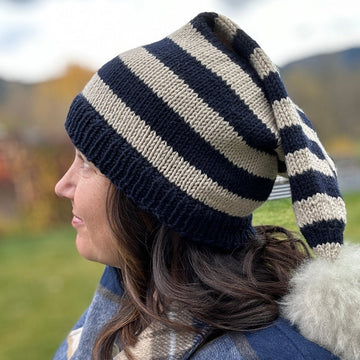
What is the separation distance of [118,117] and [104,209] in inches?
9.3

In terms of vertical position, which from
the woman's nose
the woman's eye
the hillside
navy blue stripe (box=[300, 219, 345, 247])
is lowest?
the hillside

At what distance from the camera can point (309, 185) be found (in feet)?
3.55

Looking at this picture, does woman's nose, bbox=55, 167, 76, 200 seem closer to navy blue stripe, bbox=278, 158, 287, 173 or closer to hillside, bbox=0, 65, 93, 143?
navy blue stripe, bbox=278, 158, 287, 173

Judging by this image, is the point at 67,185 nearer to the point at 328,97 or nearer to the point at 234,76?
the point at 234,76

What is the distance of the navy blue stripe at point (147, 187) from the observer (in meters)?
1.18

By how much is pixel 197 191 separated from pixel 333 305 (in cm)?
39

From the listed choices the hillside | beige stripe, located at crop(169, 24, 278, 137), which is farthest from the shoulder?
the hillside

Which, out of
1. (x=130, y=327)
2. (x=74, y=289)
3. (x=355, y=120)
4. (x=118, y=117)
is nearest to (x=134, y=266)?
(x=130, y=327)

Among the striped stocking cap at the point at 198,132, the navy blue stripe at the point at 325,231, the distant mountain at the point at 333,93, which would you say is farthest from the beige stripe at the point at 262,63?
the distant mountain at the point at 333,93

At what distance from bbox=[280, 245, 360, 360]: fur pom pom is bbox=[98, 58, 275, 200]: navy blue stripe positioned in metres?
0.27

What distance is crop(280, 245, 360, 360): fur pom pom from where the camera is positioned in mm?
1044

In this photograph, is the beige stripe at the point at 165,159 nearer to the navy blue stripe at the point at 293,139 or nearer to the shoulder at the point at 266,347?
the navy blue stripe at the point at 293,139

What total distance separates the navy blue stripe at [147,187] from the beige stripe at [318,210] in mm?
206

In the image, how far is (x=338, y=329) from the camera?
105 cm
